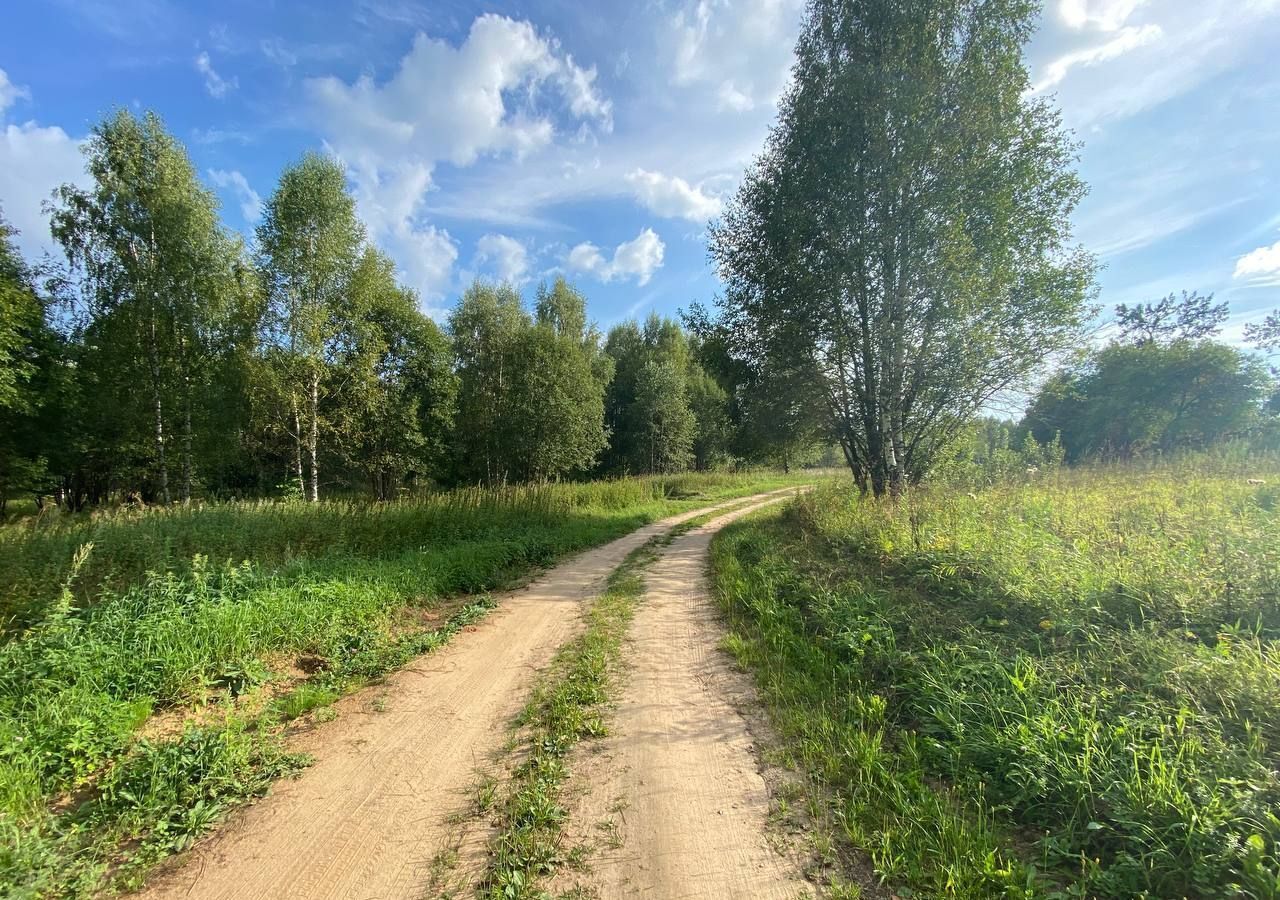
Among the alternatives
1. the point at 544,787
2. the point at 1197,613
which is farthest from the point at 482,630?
the point at 1197,613

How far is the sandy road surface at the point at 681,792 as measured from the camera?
2.47 metres

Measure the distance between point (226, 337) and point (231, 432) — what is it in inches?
156

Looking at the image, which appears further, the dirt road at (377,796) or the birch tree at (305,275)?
the birch tree at (305,275)

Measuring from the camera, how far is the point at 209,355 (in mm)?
19078

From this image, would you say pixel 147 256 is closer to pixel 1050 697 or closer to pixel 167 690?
pixel 167 690

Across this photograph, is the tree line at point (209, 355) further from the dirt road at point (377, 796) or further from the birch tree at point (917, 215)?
the dirt road at point (377, 796)

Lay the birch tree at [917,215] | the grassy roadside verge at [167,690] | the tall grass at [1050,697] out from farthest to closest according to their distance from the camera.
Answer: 1. the birch tree at [917,215]
2. the grassy roadside verge at [167,690]
3. the tall grass at [1050,697]

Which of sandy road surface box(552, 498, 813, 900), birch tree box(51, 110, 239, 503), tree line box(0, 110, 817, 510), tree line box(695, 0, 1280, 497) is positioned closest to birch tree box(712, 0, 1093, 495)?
tree line box(695, 0, 1280, 497)

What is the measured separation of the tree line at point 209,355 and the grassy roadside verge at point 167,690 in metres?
12.2

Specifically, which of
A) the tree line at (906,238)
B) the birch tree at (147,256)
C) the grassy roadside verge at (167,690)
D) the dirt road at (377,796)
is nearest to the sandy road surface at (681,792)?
the dirt road at (377,796)

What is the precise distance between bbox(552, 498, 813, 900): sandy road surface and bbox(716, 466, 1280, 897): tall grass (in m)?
0.48

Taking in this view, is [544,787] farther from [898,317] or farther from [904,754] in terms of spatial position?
[898,317]

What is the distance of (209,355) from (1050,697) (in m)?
26.1

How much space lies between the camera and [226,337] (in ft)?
62.6
